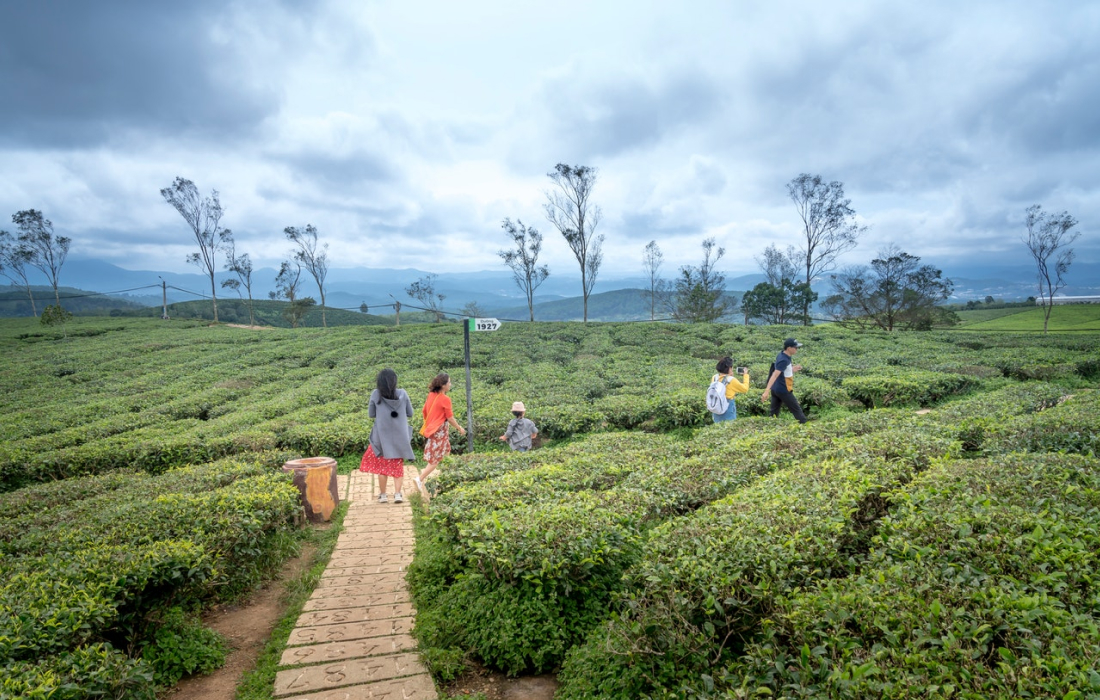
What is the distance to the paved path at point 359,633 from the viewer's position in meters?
3.98

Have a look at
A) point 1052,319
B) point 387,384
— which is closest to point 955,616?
point 387,384

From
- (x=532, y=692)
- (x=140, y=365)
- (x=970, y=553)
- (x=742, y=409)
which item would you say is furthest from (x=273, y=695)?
(x=140, y=365)

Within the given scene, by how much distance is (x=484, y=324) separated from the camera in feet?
28.3

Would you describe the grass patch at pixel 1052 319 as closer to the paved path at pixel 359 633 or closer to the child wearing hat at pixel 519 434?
the child wearing hat at pixel 519 434

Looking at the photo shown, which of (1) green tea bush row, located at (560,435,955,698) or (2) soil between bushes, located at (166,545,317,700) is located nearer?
(1) green tea bush row, located at (560,435,955,698)

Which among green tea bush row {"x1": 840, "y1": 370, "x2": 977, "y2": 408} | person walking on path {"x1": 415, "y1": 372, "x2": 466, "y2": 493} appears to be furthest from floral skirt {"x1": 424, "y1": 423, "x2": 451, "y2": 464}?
green tea bush row {"x1": 840, "y1": 370, "x2": 977, "y2": 408}

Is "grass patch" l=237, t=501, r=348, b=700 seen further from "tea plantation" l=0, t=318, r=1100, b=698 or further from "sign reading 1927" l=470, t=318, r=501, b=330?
"sign reading 1927" l=470, t=318, r=501, b=330

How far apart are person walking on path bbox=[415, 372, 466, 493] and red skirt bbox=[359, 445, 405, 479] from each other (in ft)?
1.27

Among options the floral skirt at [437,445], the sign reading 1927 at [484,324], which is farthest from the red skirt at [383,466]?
the sign reading 1927 at [484,324]

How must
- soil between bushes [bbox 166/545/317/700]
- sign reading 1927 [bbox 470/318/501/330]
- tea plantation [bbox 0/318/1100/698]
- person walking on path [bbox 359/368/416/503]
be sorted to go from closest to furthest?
tea plantation [bbox 0/318/1100/698], soil between bushes [bbox 166/545/317/700], person walking on path [bbox 359/368/416/503], sign reading 1927 [bbox 470/318/501/330]

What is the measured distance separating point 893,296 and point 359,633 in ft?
135

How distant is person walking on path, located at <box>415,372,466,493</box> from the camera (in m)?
8.52

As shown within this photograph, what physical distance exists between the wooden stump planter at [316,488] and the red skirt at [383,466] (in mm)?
733

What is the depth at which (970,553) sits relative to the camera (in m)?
3.51
